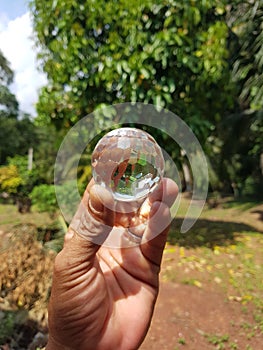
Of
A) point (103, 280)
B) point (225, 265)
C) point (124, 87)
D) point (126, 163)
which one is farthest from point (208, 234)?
point (126, 163)

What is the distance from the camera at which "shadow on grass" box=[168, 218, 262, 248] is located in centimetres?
656

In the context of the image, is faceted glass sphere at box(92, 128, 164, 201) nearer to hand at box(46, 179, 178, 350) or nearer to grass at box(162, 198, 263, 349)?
hand at box(46, 179, 178, 350)

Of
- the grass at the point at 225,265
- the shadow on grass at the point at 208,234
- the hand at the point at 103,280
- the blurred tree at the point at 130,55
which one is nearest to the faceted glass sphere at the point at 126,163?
the hand at the point at 103,280

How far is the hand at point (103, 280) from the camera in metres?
1.23

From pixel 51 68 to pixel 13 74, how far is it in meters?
19.2

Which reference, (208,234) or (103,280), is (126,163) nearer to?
(103,280)

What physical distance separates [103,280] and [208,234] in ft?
20.6

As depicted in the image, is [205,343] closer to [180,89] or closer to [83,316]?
[83,316]

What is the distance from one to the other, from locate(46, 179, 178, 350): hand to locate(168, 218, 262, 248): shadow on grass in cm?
454

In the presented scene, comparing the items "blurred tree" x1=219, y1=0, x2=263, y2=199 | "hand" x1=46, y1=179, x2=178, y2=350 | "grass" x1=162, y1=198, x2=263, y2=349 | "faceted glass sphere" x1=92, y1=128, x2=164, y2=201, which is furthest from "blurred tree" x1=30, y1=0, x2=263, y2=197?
"faceted glass sphere" x1=92, y1=128, x2=164, y2=201

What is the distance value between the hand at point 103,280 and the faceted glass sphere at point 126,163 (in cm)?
9

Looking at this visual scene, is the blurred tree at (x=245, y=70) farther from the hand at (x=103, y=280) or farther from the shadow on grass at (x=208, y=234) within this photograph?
the hand at (x=103, y=280)

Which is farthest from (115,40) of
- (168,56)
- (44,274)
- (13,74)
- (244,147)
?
(13,74)

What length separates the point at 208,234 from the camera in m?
7.41
